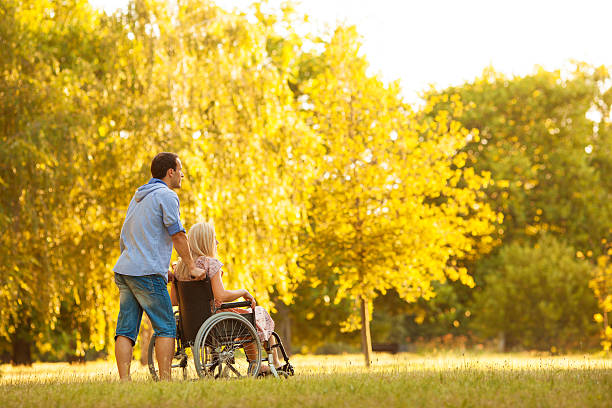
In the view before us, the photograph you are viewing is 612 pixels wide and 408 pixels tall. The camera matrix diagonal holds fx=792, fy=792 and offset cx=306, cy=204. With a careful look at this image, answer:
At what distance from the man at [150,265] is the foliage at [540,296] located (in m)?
20.9

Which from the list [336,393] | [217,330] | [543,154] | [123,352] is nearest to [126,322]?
[123,352]

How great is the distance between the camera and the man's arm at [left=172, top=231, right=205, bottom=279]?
6180 mm

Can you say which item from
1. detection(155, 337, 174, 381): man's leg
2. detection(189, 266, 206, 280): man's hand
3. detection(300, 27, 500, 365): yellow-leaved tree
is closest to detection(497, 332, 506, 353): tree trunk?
detection(300, 27, 500, 365): yellow-leaved tree

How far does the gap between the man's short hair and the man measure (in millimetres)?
98

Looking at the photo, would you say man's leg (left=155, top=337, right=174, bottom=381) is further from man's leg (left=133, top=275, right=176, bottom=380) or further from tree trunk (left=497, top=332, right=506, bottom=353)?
tree trunk (left=497, top=332, right=506, bottom=353)

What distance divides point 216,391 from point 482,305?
22.7 meters

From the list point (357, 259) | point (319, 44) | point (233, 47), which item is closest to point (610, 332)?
point (357, 259)

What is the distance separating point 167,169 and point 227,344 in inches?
61.8

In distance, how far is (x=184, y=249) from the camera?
20.4 feet

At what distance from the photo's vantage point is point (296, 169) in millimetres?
13172

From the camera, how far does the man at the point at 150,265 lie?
6.12 m

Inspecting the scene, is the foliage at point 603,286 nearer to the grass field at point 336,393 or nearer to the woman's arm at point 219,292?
the grass field at point 336,393

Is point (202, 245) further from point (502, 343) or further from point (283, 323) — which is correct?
point (502, 343)

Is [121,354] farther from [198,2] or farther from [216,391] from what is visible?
[198,2]
